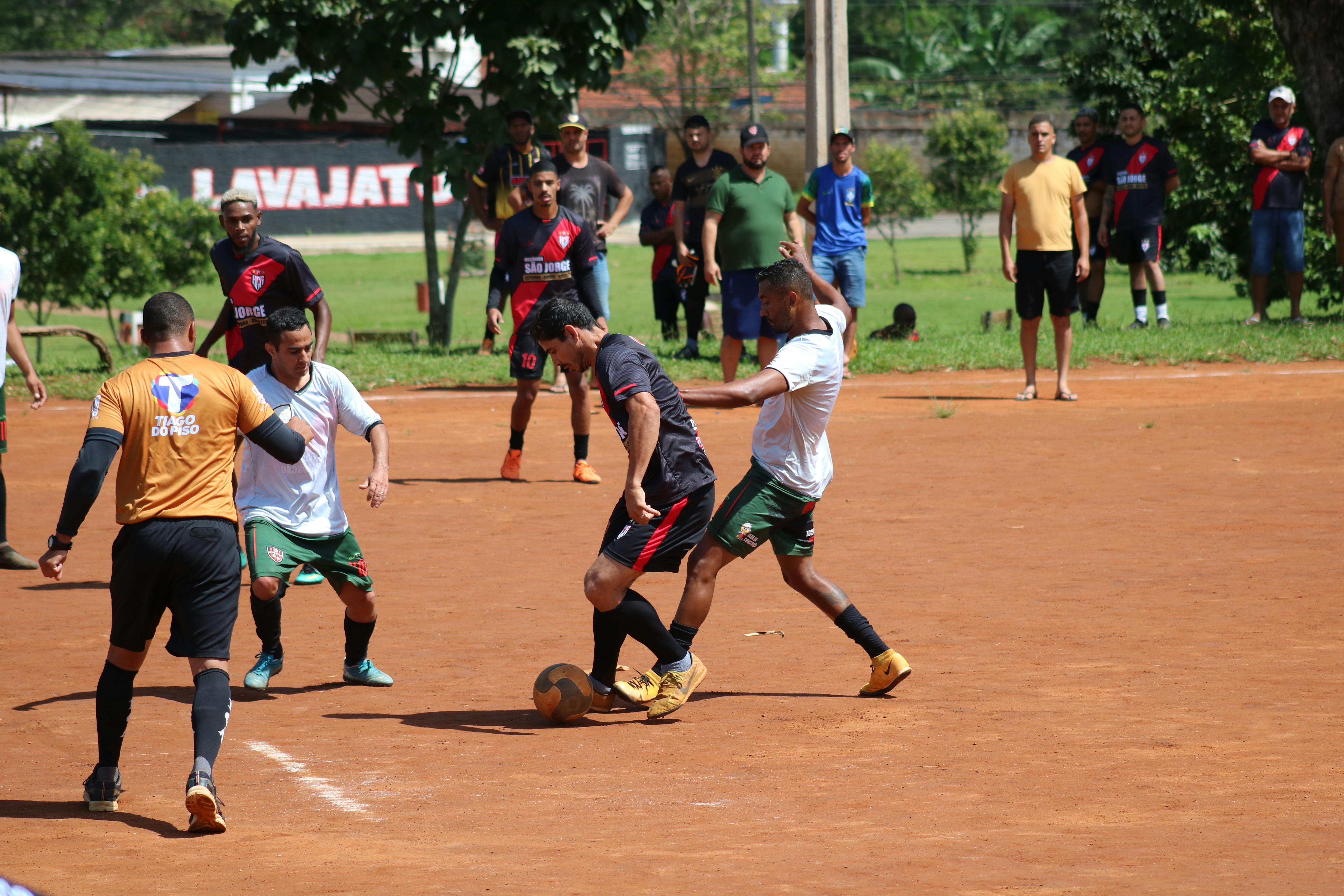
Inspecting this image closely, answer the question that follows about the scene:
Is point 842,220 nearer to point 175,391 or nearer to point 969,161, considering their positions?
point 175,391

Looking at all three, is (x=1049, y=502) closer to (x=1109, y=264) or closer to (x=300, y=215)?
(x=1109, y=264)

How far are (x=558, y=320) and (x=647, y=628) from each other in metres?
1.30

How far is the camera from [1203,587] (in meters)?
7.77

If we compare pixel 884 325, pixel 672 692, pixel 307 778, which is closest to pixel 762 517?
pixel 672 692

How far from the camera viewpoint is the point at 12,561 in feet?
28.5

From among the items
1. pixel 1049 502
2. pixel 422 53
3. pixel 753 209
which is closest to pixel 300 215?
pixel 422 53

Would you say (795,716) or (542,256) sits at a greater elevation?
(542,256)

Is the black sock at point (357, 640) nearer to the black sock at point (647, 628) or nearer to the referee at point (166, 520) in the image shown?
the black sock at point (647, 628)

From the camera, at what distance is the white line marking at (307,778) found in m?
4.99

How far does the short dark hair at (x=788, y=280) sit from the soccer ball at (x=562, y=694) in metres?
1.75

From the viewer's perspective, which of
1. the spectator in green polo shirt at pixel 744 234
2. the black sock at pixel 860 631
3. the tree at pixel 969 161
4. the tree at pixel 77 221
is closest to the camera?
the black sock at pixel 860 631

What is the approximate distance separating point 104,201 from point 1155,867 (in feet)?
67.3

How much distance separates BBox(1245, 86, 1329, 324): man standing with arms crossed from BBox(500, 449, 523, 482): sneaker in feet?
32.6

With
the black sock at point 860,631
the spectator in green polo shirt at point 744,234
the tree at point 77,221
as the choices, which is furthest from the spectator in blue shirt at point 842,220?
the tree at point 77,221
